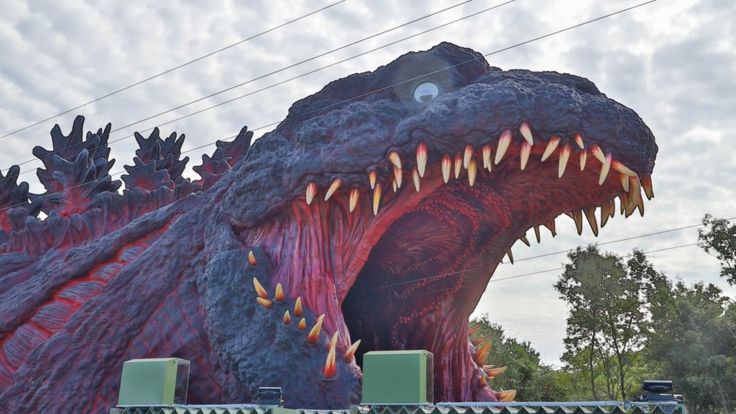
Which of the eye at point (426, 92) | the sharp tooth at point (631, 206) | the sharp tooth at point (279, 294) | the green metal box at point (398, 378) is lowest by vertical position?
the green metal box at point (398, 378)

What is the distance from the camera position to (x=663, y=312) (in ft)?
80.2

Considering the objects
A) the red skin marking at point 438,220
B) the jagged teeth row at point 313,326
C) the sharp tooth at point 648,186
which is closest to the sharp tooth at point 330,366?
the jagged teeth row at point 313,326

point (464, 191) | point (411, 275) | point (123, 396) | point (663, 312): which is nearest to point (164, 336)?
point (123, 396)

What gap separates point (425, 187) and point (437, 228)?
0.66 m

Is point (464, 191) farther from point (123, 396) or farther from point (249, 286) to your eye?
point (123, 396)

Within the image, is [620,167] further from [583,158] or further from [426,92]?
[426,92]

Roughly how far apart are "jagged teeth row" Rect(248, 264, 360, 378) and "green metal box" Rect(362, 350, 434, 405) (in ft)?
1.93

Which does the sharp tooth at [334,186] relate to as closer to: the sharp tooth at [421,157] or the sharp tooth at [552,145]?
the sharp tooth at [421,157]

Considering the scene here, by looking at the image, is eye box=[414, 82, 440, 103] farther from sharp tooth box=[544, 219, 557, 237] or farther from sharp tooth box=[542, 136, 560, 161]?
sharp tooth box=[544, 219, 557, 237]

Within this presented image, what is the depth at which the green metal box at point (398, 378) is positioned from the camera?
3074 mm

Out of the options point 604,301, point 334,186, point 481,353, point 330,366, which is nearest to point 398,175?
point 334,186

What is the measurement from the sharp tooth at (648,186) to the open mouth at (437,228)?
0.4 inches

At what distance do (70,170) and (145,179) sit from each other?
934mm

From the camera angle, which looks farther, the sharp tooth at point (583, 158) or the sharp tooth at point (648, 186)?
the sharp tooth at point (648, 186)
